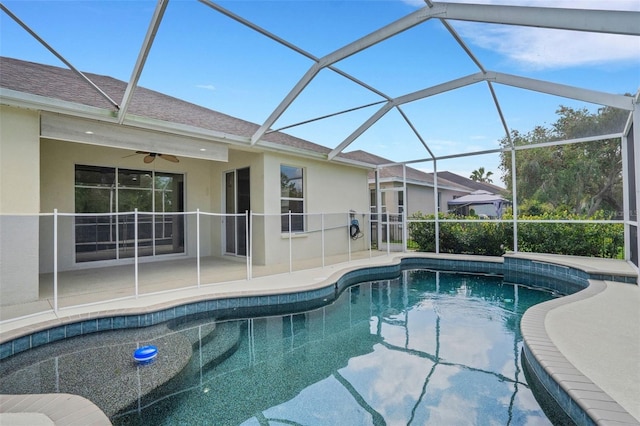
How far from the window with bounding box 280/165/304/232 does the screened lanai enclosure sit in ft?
0.15

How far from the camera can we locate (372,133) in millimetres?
9500

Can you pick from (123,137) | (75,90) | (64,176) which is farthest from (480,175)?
(75,90)

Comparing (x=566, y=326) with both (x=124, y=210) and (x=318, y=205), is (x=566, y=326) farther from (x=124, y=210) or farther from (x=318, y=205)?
(x=124, y=210)

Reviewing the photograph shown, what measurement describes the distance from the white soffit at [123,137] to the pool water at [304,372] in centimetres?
340

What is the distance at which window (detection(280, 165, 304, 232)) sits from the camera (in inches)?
357

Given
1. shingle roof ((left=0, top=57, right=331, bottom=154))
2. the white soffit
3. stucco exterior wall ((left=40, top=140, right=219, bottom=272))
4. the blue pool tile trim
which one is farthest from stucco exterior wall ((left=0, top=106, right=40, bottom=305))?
stucco exterior wall ((left=40, top=140, right=219, bottom=272))

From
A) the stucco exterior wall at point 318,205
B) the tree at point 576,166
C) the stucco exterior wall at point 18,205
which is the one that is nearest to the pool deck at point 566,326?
the stucco exterior wall at point 18,205

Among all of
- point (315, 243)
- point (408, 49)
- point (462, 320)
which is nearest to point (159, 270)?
point (315, 243)

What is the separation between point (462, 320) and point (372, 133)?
5.95 m

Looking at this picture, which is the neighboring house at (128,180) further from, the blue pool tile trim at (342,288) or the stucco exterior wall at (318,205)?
the blue pool tile trim at (342,288)

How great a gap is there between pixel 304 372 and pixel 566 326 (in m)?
3.05

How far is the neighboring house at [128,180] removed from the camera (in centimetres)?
486

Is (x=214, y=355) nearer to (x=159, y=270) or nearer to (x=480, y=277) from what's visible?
(x=159, y=270)

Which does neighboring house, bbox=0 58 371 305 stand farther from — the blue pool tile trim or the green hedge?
the green hedge
